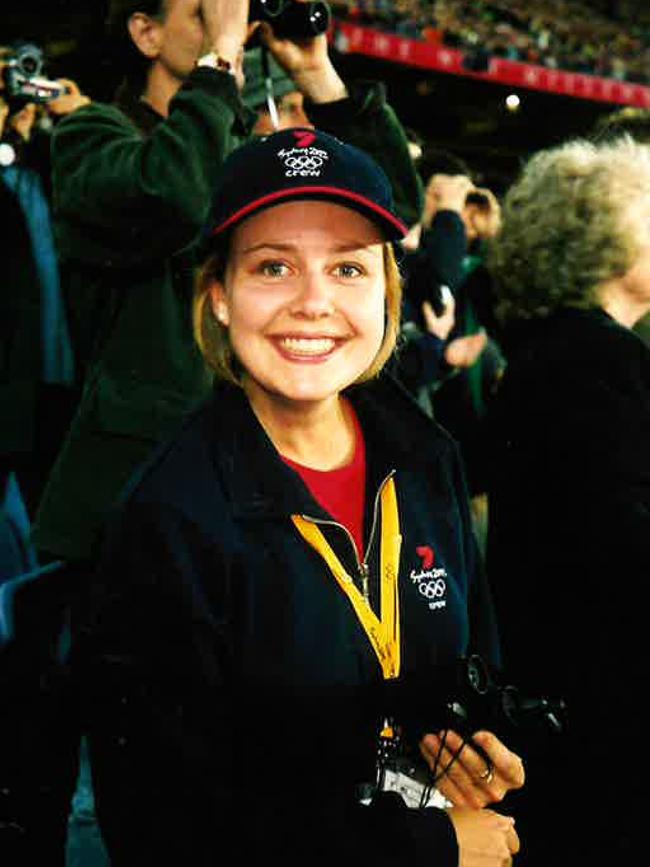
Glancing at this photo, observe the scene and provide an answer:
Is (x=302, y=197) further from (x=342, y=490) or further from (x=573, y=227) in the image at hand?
(x=573, y=227)

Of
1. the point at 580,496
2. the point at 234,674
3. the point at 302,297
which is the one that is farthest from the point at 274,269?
the point at 580,496

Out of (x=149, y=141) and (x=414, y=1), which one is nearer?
(x=149, y=141)

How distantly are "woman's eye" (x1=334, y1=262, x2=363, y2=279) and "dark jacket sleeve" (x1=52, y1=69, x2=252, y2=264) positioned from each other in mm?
419

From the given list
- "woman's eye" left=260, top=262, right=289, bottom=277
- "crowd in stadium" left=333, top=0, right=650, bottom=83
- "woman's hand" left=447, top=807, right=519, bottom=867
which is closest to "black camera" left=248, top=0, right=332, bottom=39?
"woman's eye" left=260, top=262, right=289, bottom=277

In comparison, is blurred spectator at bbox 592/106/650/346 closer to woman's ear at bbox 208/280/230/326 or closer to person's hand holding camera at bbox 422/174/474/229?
person's hand holding camera at bbox 422/174/474/229

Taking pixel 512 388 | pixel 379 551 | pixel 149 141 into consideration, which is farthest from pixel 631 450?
pixel 149 141

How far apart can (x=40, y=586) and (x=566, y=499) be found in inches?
36.1

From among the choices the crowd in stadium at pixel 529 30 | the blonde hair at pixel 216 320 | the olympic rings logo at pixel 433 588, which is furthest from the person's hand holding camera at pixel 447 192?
the crowd in stadium at pixel 529 30

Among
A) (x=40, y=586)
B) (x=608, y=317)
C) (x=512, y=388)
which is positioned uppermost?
(x=608, y=317)

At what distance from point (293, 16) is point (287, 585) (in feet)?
4.31

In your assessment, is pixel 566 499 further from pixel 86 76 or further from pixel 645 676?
pixel 86 76

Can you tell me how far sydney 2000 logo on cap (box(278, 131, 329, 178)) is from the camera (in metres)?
1.22

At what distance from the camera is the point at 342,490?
4.33 feet

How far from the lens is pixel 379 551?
4.09 feet
